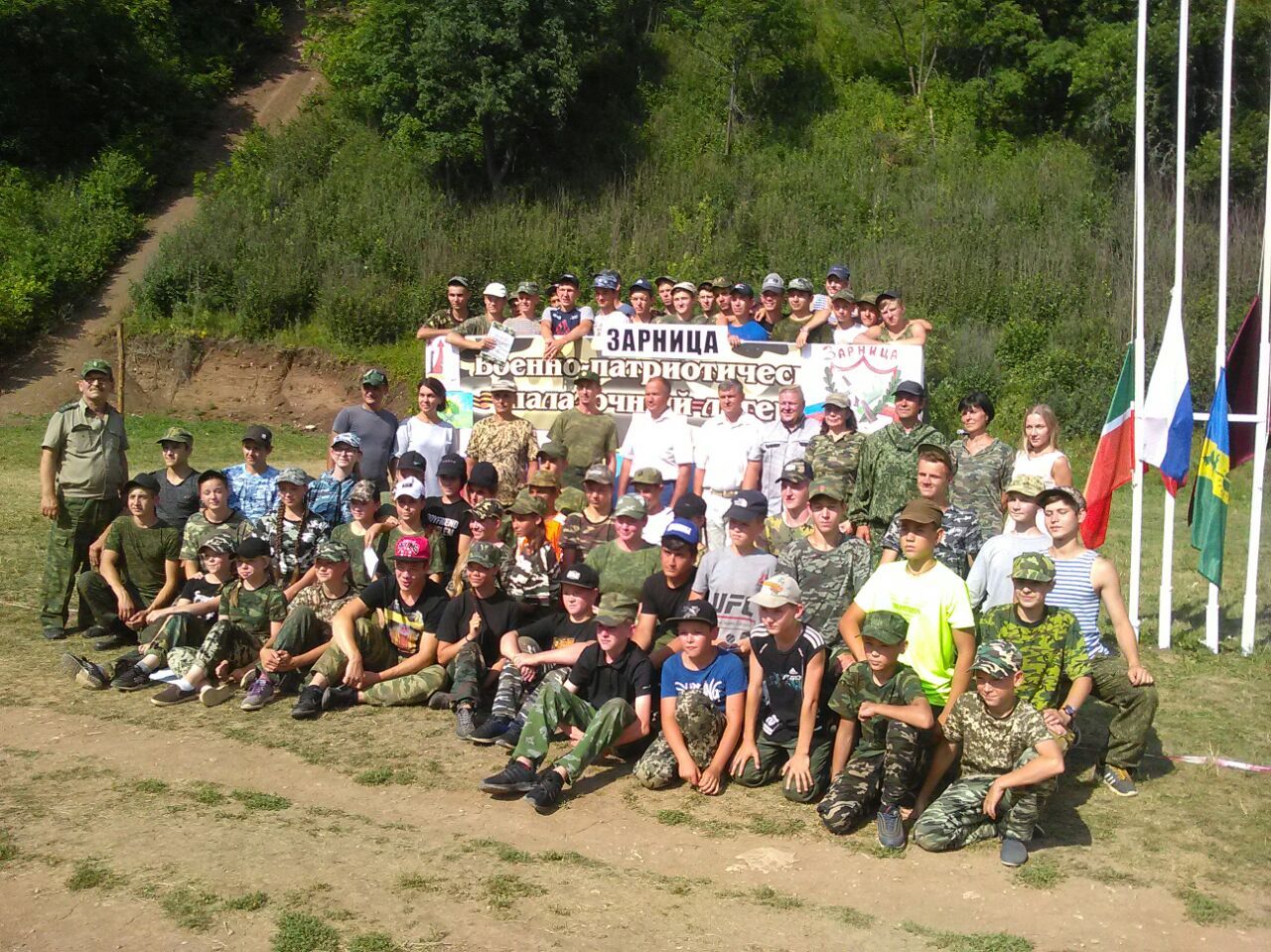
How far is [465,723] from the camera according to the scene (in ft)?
26.0

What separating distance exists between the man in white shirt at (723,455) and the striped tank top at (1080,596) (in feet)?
9.59

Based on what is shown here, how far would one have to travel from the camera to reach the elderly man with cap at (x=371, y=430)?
33.7 feet

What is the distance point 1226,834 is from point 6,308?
2401 cm

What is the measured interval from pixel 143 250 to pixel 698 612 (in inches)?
945

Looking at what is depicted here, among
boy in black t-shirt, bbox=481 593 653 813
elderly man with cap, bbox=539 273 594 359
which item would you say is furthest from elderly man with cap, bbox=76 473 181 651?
boy in black t-shirt, bbox=481 593 653 813

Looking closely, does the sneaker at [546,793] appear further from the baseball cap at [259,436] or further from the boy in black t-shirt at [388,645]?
the baseball cap at [259,436]

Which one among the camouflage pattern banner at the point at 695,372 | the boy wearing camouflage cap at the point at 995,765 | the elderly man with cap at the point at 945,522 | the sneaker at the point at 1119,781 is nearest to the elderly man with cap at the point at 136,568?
the camouflage pattern banner at the point at 695,372

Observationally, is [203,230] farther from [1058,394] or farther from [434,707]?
[434,707]

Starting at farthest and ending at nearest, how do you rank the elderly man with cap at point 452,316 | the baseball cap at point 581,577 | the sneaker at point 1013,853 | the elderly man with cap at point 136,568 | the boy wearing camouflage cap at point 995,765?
the elderly man with cap at point 452,316, the elderly man with cap at point 136,568, the baseball cap at point 581,577, the boy wearing camouflage cap at point 995,765, the sneaker at point 1013,853

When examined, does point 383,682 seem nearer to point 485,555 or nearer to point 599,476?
point 485,555

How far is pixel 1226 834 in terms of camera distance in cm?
654

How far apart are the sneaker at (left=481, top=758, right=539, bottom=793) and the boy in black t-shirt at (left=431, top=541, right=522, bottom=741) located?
3.80ft

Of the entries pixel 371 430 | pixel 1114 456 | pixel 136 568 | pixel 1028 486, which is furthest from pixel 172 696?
pixel 1114 456

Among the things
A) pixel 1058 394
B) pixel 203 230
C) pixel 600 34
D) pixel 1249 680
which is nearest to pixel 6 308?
pixel 203 230
